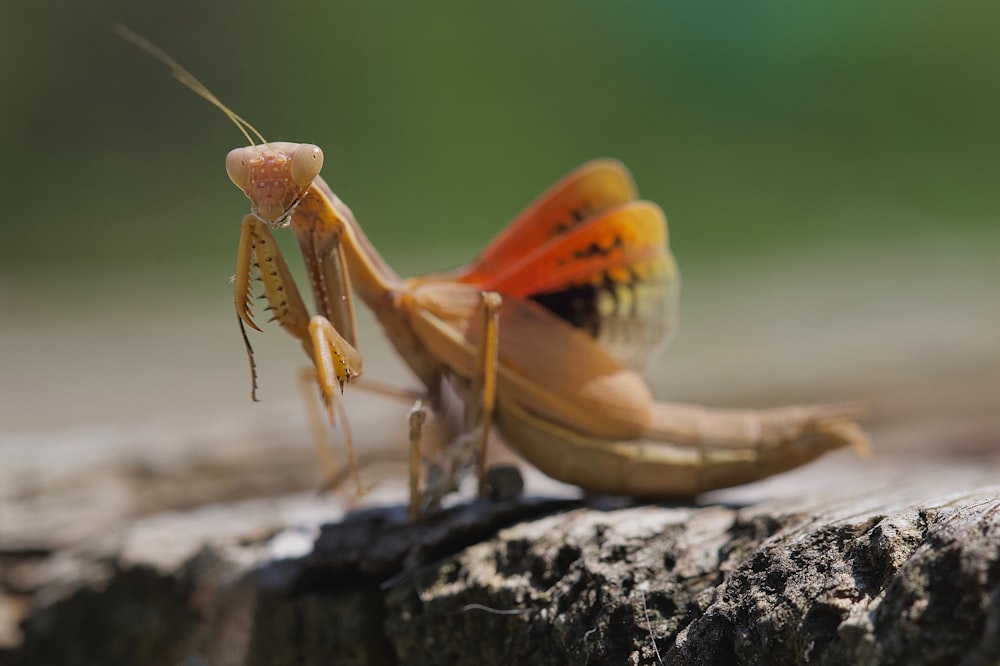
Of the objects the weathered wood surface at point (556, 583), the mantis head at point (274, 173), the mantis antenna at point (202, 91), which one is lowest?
the weathered wood surface at point (556, 583)

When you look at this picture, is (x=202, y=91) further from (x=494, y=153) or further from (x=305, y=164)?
(x=494, y=153)

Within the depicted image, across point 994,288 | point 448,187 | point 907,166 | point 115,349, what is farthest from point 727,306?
point 115,349

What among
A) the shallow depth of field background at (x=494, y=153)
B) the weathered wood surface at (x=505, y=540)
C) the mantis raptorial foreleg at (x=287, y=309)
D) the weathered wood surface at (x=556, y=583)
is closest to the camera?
the weathered wood surface at (x=556, y=583)

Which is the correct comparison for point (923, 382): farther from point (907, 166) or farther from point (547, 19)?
point (547, 19)

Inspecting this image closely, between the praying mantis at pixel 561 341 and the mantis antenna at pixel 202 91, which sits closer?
the mantis antenna at pixel 202 91

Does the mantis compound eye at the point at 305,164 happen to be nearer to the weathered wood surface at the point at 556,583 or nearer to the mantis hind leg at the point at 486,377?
the mantis hind leg at the point at 486,377

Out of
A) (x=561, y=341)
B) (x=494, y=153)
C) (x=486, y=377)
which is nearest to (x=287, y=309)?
(x=486, y=377)

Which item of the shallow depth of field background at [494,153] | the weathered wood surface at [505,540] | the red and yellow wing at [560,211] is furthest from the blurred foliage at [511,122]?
the red and yellow wing at [560,211]
